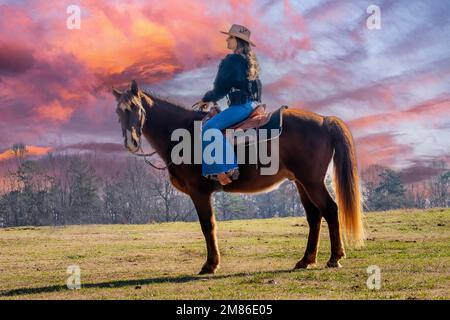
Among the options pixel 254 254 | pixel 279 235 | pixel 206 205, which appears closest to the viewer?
pixel 206 205

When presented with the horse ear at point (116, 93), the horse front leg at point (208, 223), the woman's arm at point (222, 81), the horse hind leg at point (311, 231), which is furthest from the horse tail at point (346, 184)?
the horse ear at point (116, 93)

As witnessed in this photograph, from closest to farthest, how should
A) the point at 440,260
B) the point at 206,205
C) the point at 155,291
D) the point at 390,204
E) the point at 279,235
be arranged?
the point at 155,291, the point at 206,205, the point at 440,260, the point at 279,235, the point at 390,204

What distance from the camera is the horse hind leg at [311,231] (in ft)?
36.4

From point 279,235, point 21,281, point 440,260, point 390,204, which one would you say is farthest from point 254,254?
point 390,204

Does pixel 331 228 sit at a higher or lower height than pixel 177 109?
lower

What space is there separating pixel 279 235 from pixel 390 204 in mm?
47768

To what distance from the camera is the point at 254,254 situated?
1537 centimetres

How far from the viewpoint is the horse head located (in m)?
10.2

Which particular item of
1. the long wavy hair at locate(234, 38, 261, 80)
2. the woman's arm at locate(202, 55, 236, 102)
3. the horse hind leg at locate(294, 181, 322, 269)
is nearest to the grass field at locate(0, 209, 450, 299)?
the horse hind leg at locate(294, 181, 322, 269)

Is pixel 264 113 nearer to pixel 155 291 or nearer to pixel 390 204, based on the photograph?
pixel 155 291

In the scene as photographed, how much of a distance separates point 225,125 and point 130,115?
6.35ft

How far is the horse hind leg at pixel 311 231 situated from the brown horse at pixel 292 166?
0.07 ft

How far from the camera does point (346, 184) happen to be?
10883 mm

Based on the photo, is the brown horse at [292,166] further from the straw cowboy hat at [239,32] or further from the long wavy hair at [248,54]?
the straw cowboy hat at [239,32]
